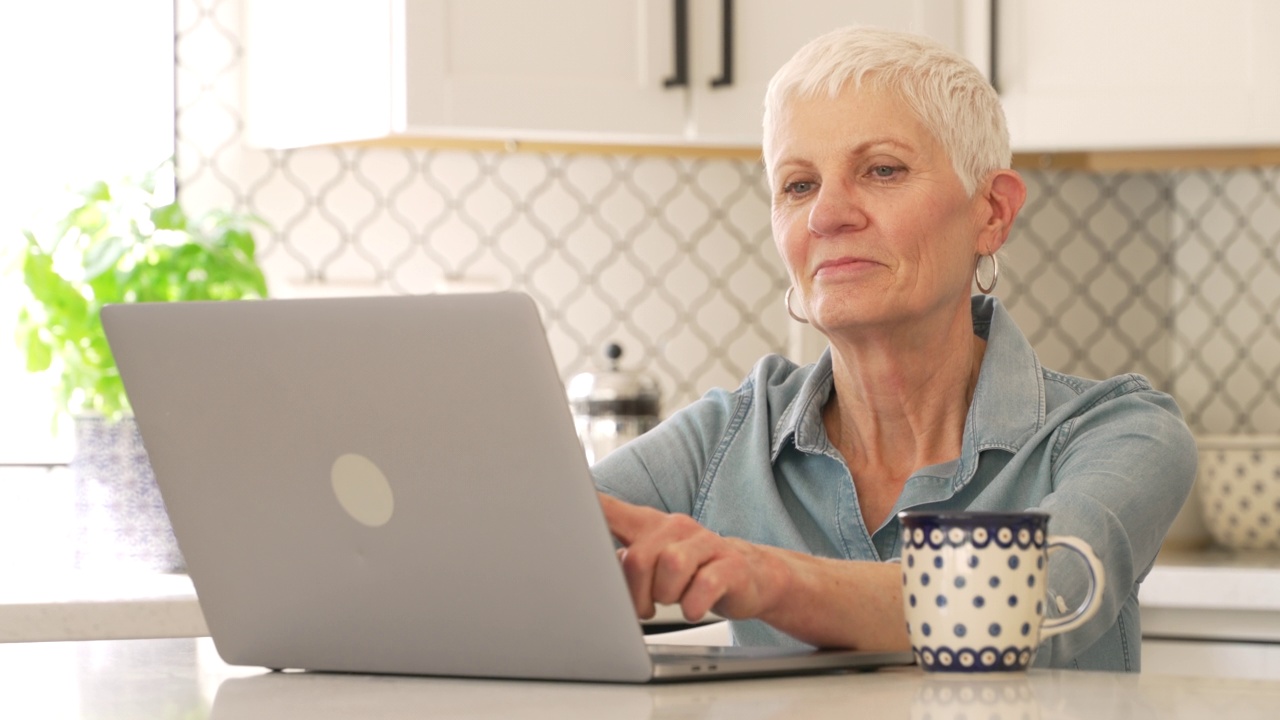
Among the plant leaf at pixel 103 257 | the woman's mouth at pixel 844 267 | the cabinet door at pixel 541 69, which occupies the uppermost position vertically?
the cabinet door at pixel 541 69

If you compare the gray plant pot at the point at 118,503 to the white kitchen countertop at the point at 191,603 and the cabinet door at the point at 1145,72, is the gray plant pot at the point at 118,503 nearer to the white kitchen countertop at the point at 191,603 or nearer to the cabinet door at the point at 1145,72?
the white kitchen countertop at the point at 191,603

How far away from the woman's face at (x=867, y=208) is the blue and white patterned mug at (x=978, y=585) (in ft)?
1.63

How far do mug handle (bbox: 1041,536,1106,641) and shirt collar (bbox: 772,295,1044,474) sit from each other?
398 millimetres

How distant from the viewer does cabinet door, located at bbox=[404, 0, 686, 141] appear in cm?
228

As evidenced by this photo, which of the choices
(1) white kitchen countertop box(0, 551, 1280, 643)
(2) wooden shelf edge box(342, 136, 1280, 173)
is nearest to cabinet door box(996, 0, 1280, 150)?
(2) wooden shelf edge box(342, 136, 1280, 173)

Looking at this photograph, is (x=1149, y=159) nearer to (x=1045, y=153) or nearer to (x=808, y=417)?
(x=1045, y=153)

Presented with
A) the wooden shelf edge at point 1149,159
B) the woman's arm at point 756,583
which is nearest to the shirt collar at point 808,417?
the woman's arm at point 756,583

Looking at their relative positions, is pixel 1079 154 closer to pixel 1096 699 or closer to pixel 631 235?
pixel 631 235

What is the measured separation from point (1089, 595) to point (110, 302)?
61.7 inches

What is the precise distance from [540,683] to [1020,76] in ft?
5.97

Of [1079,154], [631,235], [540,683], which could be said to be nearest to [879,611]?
[540,683]

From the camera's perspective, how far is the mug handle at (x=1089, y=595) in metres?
0.94

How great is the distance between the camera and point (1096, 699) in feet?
2.75

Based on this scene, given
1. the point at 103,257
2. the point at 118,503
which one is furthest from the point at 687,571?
the point at 103,257
